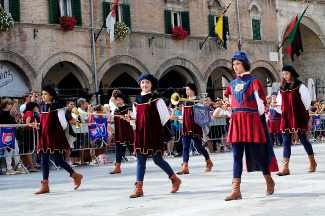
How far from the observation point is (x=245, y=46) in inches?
1265

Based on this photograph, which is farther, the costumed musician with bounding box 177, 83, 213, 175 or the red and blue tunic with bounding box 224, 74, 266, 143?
the costumed musician with bounding box 177, 83, 213, 175

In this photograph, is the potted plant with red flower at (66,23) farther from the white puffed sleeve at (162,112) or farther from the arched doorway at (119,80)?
the white puffed sleeve at (162,112)

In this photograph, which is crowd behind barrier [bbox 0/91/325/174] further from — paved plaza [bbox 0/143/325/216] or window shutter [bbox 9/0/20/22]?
window shutter [bbox 9/0/20/22]

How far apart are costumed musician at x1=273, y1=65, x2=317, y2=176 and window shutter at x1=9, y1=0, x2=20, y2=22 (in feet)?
53.2

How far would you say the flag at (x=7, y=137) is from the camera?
1244cm

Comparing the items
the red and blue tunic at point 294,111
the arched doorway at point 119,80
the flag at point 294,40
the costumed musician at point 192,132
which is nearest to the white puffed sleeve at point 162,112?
the red and blue tunic at point 294,111

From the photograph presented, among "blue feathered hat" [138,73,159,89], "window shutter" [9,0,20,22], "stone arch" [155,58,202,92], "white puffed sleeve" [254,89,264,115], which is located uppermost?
"window shutter" [9,0,20,22]

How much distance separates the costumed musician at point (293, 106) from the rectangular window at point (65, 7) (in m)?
17.1

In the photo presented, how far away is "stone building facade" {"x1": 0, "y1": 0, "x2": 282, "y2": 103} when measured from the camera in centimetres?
2288

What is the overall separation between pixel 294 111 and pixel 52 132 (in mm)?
4379

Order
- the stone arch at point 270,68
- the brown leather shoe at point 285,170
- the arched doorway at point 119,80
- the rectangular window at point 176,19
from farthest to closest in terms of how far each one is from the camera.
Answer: the stone arch at point 270,68
the rectangular window at point 176,19
the arched doorway at point 119,80
the brown leather shoe at point 285,170

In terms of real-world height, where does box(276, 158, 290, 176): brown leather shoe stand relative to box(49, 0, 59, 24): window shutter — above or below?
below

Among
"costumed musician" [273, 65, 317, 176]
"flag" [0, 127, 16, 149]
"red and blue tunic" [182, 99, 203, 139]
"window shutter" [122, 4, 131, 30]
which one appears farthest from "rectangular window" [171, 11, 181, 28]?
"costumed musician" [273, 65, 317, 176]

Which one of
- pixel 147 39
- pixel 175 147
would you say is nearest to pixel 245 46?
pixel 147 39
